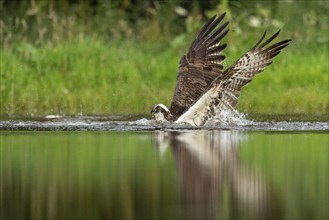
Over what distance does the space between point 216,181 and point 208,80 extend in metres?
5.25

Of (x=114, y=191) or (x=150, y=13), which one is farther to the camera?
(x=150, y=13)

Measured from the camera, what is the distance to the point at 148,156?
11297 millimetres

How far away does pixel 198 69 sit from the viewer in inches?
575

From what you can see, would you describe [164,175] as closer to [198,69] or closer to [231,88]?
[231,88]

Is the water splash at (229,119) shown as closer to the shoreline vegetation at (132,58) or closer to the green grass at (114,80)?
the shoreline vegetation at (132,58)

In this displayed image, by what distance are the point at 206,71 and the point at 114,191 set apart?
19.2 ft

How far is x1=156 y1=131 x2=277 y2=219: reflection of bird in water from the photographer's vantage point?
8141mm

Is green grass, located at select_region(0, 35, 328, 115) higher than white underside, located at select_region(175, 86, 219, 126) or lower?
higher

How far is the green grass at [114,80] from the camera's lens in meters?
16.5

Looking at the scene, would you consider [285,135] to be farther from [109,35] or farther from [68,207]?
[109,35]

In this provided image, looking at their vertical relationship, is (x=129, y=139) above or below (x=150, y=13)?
below

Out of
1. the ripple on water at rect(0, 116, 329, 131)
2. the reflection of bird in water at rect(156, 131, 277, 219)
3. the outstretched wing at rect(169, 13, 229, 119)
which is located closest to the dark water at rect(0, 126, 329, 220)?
the reflection of bird in water at rect(156, 131, 277, 219)

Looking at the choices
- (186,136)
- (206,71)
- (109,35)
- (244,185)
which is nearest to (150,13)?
(109,35)

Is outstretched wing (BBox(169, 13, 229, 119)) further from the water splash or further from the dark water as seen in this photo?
the dark water
